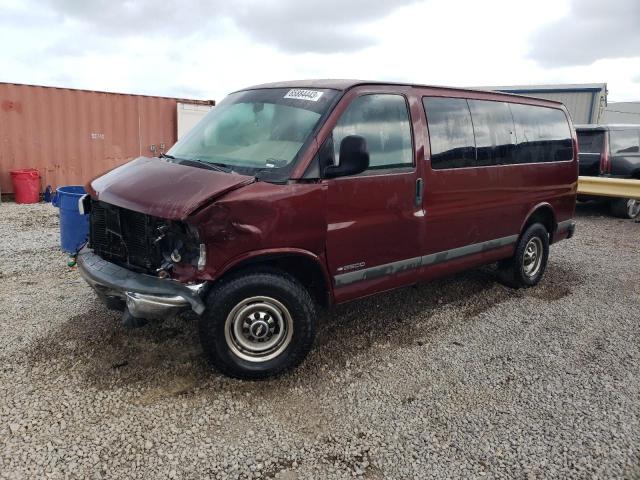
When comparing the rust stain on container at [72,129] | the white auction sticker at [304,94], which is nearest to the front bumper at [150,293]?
the white auction sticker at [304,94]

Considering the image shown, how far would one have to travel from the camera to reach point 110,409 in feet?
10.2

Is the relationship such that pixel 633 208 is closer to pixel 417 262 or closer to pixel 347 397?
pixel 417 262

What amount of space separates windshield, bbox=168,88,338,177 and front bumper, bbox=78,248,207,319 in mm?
939

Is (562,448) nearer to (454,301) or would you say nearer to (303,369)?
(303,369)

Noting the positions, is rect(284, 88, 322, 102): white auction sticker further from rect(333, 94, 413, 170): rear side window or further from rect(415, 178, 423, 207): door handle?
rect(415, 178, 423, 207): door handle

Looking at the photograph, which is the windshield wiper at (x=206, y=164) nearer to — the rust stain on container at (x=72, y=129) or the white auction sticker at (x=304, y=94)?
the white auction sticker at (x=304, y=94)

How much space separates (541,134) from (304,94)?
3.10 m

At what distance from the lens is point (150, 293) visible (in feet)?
10.2

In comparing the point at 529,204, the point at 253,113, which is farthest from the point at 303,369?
the point at 529,204

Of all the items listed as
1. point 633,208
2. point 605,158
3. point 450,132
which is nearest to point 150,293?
point 450,132

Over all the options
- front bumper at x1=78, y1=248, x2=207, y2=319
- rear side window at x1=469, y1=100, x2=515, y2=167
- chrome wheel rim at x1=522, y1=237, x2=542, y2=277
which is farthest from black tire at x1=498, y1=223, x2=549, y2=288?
front bumper at x1=78, y1=248, x2=207, y2=319

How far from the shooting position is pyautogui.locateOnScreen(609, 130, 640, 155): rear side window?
34.1ft

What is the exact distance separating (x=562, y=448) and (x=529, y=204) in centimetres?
317

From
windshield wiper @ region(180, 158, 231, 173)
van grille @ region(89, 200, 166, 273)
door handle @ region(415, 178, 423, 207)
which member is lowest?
van grille @ region(89, 200, 166, 273)
